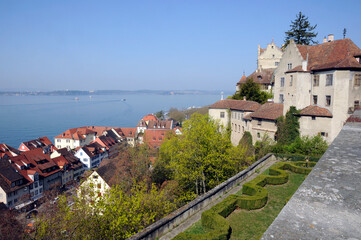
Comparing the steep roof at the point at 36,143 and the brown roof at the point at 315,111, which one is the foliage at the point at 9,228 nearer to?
the brown roof at the point at 315,111

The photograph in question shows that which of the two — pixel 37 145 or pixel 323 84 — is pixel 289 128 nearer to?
pixel 323 84

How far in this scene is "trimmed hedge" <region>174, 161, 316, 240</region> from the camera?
458 inches

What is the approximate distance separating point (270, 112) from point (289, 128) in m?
4.48

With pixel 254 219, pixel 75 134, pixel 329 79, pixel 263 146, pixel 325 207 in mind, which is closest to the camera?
pixel 325 207

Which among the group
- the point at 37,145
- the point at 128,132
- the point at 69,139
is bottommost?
the point at 128,132

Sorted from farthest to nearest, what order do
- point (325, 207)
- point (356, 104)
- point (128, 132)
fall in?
1. point (128, 132)
2. point (356, 104)
3. point (325, 207)

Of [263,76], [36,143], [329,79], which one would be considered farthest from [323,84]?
[36,143]

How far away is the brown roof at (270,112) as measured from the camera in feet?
120

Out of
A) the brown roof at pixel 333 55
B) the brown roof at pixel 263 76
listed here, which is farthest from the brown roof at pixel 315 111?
the brown roof at pixel 263 76

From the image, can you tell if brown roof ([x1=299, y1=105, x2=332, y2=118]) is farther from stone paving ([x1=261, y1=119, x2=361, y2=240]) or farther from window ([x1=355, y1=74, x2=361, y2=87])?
stone paving ([x1=261, y1=119, x2=361, y2=240])

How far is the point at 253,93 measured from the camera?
161ft

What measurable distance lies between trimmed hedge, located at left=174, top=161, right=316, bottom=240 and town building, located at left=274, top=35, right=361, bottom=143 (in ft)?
44.2

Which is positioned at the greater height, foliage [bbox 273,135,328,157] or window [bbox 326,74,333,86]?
Answer: window [bbox 326,74,333,86]

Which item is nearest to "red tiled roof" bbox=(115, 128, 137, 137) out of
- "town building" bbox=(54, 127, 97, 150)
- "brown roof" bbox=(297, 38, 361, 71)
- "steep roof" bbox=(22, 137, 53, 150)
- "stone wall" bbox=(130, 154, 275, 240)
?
"town building" bbox=(54, 127, 97, 150)
